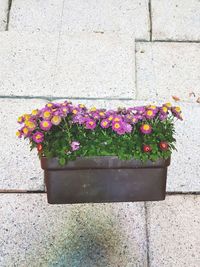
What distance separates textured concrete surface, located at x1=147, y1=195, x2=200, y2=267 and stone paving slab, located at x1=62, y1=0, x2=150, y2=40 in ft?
5.57

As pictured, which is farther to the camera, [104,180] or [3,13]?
[3,13]

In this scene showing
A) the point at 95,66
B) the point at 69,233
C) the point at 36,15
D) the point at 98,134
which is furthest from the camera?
the point at 36,15

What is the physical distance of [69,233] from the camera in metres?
2.73

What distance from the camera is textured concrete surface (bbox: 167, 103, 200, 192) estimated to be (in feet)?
9.83

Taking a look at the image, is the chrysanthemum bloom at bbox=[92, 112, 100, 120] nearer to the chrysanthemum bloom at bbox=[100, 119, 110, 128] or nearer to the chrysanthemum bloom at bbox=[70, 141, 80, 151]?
the chrysanthemum bloom at bbox=[100, 119, 110, 128]

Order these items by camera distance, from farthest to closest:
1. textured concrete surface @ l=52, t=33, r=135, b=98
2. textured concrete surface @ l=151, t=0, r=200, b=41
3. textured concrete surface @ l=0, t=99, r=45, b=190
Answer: textured concrete surface @ l=151, t=0, r=200, b=41 → textured concrete surface @ l=52, t=33, r=135, b=98 → textured concrete surface @ l=0, t=99, r=45, b=190

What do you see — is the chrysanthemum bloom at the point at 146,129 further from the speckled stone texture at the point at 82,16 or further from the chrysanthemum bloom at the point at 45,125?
the speckled stone texture at the point at 82,16

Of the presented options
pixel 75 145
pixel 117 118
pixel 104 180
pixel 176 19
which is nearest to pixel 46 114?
pixel 75 145

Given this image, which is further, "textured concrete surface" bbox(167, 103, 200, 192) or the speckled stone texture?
the speckled stone texture

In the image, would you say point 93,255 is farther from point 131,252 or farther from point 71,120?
point 71,120

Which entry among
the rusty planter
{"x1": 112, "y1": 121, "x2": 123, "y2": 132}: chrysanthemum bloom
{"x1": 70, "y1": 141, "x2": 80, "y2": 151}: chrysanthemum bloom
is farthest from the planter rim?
{"x1": 112, "y1": 121, "x2": 123, "y2": 132}: chrysanthemum bloom

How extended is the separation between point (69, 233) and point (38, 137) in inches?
25.3

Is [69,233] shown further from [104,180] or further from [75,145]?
[75,145]

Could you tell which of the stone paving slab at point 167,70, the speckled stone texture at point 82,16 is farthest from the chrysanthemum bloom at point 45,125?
the speckled stone texture at point 82,16
